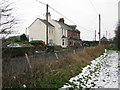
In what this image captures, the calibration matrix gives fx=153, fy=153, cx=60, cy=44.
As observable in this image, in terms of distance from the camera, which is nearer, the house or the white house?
the white house

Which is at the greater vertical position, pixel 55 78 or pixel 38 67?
pixel 38 67

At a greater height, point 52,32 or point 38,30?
point 38,30

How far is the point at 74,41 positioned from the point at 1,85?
48436mm

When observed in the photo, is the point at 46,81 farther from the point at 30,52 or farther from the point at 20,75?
the point at 30,52

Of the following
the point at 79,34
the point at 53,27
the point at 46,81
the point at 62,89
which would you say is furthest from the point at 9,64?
the point at 79,34

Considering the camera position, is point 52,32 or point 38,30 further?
point 52,32

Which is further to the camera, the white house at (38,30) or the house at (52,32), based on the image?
the house at (52,32)

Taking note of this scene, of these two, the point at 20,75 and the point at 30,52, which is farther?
the point at 30,52

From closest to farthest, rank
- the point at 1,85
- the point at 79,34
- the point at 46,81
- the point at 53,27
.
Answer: the point at 1,85, the point at 46,81, the point at 53,27, the point at 79,34

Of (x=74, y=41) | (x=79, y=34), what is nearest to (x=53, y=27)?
(x=74, y=41)

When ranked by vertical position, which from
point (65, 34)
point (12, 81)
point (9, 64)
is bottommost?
point (12, 81)

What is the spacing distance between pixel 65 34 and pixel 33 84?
135 ft

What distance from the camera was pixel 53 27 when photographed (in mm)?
42406

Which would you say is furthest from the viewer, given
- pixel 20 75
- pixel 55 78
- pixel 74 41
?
pixel 74 41
